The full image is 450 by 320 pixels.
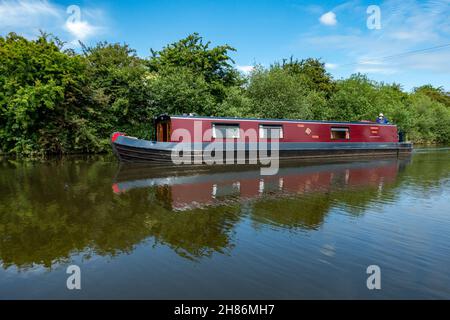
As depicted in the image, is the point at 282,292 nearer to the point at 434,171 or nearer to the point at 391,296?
the point at 391,296

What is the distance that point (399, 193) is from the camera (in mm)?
9578

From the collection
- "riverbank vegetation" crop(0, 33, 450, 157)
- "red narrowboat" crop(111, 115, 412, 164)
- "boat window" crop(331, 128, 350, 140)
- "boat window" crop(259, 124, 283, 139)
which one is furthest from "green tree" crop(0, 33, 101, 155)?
"boat window" crop(331, 128, 350, 140)

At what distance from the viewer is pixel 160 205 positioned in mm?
7945

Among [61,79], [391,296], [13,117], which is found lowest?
[391,296]

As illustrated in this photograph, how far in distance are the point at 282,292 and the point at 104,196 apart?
20.2 ft

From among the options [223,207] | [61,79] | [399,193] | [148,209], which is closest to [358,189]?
[399,193]

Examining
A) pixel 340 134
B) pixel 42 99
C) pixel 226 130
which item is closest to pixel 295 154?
pixel 340 134

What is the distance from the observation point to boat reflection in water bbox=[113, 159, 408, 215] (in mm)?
8828

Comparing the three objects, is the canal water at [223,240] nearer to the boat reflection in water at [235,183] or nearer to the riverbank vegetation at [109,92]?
the boat reflection in water at [235,183]

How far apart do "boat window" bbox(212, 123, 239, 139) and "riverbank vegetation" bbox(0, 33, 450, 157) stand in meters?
Result: 6.26

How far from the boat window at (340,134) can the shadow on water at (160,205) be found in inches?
239

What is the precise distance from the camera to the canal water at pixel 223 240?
404 cm

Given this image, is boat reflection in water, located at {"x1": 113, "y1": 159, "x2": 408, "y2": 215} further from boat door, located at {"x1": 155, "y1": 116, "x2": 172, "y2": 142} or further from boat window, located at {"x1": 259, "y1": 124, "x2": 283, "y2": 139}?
boat window, located at {"x1": 259, "y1": 124, "x2": 283, "y2": 139}

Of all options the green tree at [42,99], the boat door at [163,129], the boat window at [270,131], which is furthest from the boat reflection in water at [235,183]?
the green tree at [42,99]
